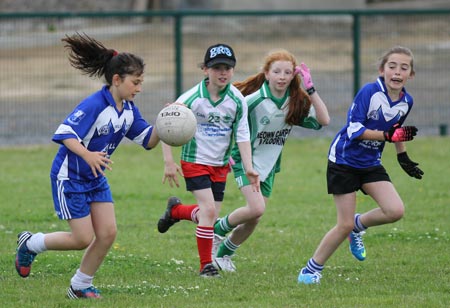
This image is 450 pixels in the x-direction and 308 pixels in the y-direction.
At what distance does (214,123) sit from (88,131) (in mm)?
1482

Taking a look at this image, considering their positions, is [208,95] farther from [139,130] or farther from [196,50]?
[196,50]

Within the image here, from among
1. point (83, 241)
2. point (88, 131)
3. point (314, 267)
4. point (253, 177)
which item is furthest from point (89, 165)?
point (314, 267)

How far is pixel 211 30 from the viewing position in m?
18.9

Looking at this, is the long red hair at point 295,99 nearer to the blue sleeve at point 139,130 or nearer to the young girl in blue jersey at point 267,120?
the young girl in blue jersey at point 267,120

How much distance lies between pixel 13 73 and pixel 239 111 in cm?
1051

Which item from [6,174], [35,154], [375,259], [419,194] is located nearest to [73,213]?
[375,259]

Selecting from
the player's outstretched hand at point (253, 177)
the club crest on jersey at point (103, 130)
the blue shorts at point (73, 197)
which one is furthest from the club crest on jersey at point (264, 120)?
the blue shorts at point (73, 197)

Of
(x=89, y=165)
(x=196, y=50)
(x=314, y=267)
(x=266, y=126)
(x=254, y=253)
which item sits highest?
(x=89, y=165)

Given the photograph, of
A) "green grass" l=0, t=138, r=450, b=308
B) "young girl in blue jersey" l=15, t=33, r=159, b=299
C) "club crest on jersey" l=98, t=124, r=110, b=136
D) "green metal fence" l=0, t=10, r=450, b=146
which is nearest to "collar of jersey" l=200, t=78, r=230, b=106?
"young girl in blue jersey" l=15, t=33, r=159, b=299

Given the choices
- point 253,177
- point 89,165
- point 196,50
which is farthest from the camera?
point 196,50

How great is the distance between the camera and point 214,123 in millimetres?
7926

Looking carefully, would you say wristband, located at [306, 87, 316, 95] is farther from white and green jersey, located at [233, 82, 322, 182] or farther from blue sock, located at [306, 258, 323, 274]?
blue sock, located at [306, 258, 323, 274]

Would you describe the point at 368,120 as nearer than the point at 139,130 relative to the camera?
No

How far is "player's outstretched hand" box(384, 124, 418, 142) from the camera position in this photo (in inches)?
281
